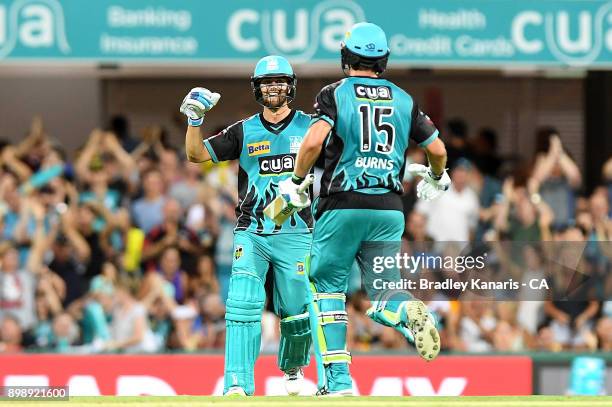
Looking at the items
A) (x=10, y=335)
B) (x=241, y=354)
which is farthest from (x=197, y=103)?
(x=10, y=335)

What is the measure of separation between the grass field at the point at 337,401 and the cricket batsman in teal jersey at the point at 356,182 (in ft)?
1.40

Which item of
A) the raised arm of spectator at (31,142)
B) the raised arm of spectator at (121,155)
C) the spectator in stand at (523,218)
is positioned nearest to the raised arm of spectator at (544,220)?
the spectator in stand at (523,218)

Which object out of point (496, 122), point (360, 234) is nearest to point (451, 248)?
point (360, 234)

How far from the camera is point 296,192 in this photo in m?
9.68

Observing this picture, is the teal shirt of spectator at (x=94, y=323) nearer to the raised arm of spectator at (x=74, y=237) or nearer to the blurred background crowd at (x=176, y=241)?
the blurred background crowd at (x=176, y=241)

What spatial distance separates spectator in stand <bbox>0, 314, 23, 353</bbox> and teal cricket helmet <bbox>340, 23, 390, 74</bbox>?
6779mm

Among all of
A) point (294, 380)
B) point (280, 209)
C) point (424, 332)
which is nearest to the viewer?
point (424, 332)

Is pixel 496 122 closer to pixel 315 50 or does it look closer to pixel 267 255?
pixel 315 50

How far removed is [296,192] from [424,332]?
120 centimetres

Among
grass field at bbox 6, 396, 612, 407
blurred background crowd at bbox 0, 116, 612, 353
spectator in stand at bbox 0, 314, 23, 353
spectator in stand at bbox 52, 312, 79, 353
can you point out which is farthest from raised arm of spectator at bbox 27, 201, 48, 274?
grass field at bbox 6, 396, 612, 407

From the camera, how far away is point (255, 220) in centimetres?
1061

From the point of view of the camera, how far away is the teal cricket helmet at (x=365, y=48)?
380 inches

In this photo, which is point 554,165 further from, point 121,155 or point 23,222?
point 23,222

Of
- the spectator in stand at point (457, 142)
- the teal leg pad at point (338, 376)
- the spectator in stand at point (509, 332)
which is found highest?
the spectator in stand at point (457, 142)
